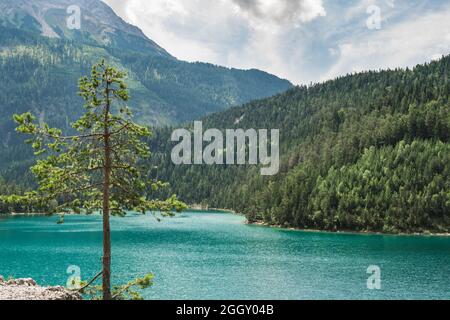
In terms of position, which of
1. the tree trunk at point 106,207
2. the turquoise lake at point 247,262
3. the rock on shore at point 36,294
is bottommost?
the turquoise lake at point 247,262

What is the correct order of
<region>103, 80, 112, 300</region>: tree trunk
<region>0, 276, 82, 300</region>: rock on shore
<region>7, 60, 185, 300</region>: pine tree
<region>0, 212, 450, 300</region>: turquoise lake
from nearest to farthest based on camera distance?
<region>7, 60, 185, 300</region>: pine tree → <region>0, 276, 82, 300</region>: rock on shore → <region>103, 80, 112, 300</region>: tree trunk → <region>0, 212, 450, 300</region>: turquoise lake

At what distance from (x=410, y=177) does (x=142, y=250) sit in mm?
106524

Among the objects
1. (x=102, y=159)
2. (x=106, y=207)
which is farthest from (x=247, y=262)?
(x=102, y=159)

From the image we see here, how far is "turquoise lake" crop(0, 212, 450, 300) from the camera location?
251 ft

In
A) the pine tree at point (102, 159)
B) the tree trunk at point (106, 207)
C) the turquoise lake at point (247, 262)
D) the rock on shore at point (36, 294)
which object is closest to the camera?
the pine tree at point (102, 159)

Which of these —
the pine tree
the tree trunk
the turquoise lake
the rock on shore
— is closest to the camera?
the pine tree

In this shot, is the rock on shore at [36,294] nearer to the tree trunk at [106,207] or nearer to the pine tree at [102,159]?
the tree trunk at [106,207]

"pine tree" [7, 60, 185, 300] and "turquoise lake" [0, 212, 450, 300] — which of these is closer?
"pine tree" [7, 60, 185, 300]

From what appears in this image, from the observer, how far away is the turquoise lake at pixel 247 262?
76.4 meters

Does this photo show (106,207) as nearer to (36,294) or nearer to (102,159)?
(102,159)

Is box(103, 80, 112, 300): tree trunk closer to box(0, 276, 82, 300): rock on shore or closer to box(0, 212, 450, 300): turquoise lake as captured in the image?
box(0, 276, 82, 300): rock on shore

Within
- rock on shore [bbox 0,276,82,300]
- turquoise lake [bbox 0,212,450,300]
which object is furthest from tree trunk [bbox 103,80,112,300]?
turquoise lake [bbox 0,212,450,300]

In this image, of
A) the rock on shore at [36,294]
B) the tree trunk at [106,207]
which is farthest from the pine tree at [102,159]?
the rock on shore at [36,294]
